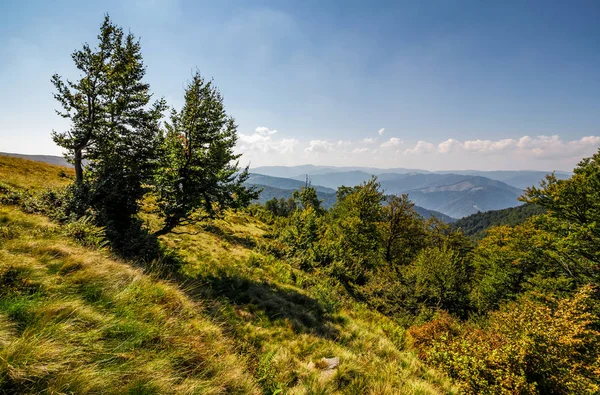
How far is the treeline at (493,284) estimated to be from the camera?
22.8ft

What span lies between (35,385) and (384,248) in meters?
28.1

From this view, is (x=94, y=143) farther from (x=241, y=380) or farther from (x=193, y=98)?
(x=241, y=380)

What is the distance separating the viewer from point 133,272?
584 centimetres

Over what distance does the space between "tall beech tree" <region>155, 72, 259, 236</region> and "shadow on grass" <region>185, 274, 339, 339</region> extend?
3.36 meters

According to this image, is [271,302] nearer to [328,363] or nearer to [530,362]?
[328,363]

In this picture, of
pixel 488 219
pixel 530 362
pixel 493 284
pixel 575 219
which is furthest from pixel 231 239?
pixel 488 219

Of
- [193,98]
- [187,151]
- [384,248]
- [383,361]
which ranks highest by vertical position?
[193,98]

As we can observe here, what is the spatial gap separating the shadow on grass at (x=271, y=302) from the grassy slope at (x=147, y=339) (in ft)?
0.26

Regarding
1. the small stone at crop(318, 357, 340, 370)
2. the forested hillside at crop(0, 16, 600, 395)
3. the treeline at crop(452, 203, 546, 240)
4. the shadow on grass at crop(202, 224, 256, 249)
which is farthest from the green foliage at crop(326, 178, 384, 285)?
the treeline at crop(452, 203, 546, 240)

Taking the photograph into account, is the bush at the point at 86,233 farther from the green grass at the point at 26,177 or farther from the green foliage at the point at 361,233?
the green foliage at the point at 361,233

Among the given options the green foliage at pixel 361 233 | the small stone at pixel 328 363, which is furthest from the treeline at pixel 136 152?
the green foliage at pixel 361 233

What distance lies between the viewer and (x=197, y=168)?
9.97 meters

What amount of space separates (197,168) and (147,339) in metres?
7.58

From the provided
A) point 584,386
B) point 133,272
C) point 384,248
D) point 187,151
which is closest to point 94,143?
point 187,151
